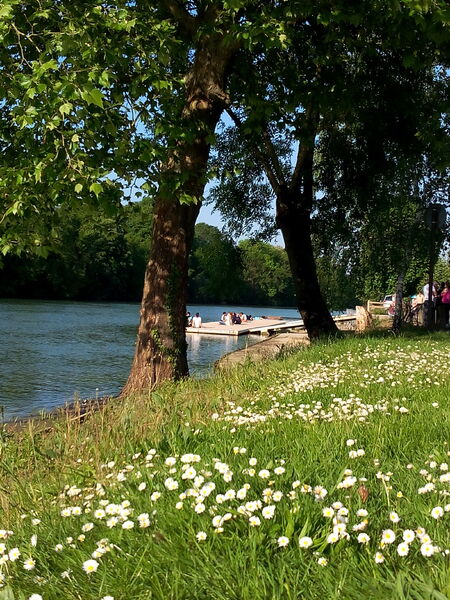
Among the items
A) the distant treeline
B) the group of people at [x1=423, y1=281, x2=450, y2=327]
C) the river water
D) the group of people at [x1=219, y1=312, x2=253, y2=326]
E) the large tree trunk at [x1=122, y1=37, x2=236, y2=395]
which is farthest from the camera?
the group of people at [x1=219, y1=312, x2=253, y2=326]

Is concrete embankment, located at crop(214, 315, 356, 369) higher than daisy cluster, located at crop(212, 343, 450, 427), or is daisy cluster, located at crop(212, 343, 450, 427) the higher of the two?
daisy cluster, located at crop(212, 343, 450, 427)

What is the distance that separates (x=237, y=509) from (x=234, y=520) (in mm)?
49

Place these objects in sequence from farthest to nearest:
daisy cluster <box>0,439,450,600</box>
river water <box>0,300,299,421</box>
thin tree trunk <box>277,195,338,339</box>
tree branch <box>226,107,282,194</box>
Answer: thin tree trunk <box>277,195,338,339</box> < tree branch <box>226,107,282,194</box> < river water <box>0,300,299,421</box> < daisy cluster <box>0,439,450,600</box>

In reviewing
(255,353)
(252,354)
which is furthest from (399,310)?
(252,354)

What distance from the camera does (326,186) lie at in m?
16.7

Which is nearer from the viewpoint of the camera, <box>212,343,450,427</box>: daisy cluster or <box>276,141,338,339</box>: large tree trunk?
<box>212,343,450,427</box>: daisy cluster

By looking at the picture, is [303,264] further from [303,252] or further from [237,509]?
[237,509]

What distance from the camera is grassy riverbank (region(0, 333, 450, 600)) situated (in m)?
2.25

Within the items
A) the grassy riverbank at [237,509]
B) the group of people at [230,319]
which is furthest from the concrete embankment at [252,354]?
the group of people at [230,319]

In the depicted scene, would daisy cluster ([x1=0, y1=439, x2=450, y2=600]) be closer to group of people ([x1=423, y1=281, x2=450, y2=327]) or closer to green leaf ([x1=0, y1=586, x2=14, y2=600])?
green leaf ([x1=0, y1=586, x2=14, y2=600])

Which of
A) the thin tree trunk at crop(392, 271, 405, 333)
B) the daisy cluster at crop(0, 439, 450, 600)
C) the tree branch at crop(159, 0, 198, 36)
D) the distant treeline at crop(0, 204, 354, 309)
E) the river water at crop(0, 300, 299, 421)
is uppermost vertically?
the tree branch at crop(159, 0, 198, 36)

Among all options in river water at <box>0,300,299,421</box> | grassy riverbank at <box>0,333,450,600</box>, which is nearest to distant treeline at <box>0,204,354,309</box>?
river water at <box>0,300,299,421</box>

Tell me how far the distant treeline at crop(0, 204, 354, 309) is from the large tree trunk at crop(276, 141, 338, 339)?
2.55 m

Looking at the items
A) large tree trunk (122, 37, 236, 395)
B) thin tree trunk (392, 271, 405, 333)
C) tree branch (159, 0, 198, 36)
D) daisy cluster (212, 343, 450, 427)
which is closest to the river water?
large tree trunk (122, 37, 236, 395)
